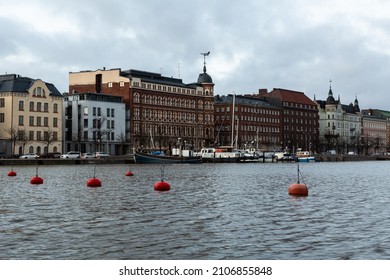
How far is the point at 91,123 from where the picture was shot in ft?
500

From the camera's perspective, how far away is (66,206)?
39781mm

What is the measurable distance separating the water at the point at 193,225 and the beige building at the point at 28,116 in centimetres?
8833

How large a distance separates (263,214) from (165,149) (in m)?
135

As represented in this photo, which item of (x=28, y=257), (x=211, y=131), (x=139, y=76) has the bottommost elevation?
(x=28, y=257)

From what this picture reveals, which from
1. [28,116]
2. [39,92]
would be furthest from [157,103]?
[28,116]

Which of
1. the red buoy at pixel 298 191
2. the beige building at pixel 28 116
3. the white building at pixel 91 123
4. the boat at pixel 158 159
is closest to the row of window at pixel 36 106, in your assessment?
the beige building at pixel 28 116

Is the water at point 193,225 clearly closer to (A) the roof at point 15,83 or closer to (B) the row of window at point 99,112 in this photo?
(A) the roof at point 15,83

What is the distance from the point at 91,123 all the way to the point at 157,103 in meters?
25.0

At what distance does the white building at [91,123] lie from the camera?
151375 millimetres
